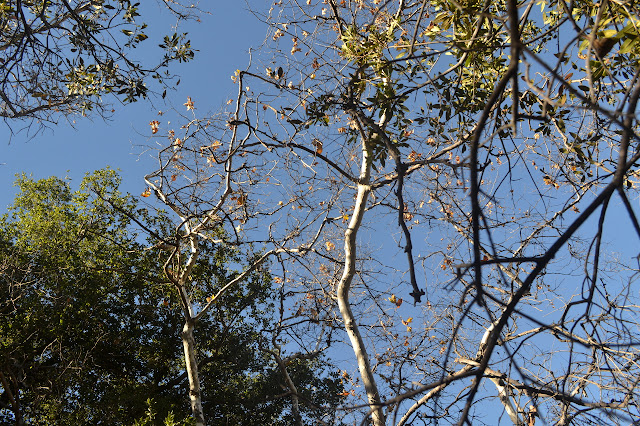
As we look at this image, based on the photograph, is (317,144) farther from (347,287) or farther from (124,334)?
Answer: (124,334)

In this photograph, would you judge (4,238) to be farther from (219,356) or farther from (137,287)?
(219,356)

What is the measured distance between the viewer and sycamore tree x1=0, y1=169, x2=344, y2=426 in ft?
28.5

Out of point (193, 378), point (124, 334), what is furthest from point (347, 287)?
point (124, 334)

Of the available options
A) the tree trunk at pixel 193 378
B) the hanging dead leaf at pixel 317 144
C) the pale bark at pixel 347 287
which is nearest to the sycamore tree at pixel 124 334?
the tree trunk at pixel 193 378

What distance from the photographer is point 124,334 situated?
9469mm

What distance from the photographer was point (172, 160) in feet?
21.3

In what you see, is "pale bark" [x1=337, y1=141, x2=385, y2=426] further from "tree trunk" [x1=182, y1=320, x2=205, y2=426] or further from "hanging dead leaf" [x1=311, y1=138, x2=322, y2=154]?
"tree trunk" [x1=182, y1=320, x2=205, y2=426]

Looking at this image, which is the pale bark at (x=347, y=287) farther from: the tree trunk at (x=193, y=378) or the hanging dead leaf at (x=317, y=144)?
the tree trunk at (x=193, y=378)

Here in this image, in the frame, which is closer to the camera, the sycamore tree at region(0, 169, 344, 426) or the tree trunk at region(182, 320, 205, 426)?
the tree trunk at region(182, 320, 205, 426)

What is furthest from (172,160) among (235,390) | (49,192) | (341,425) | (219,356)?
(49,192)

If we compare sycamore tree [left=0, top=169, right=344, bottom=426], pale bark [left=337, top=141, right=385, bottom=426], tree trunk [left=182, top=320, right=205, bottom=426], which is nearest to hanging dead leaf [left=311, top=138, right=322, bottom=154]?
pale bark [left=337, top=141, right=385, bottom=426]

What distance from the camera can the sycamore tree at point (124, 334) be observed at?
8672mm

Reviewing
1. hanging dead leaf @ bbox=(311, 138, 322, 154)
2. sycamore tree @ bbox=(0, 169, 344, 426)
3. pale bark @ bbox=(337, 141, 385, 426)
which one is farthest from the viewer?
sycamore tree @ bbox=(0, 169, 344, 426)

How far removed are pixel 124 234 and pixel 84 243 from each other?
73 centimetres
